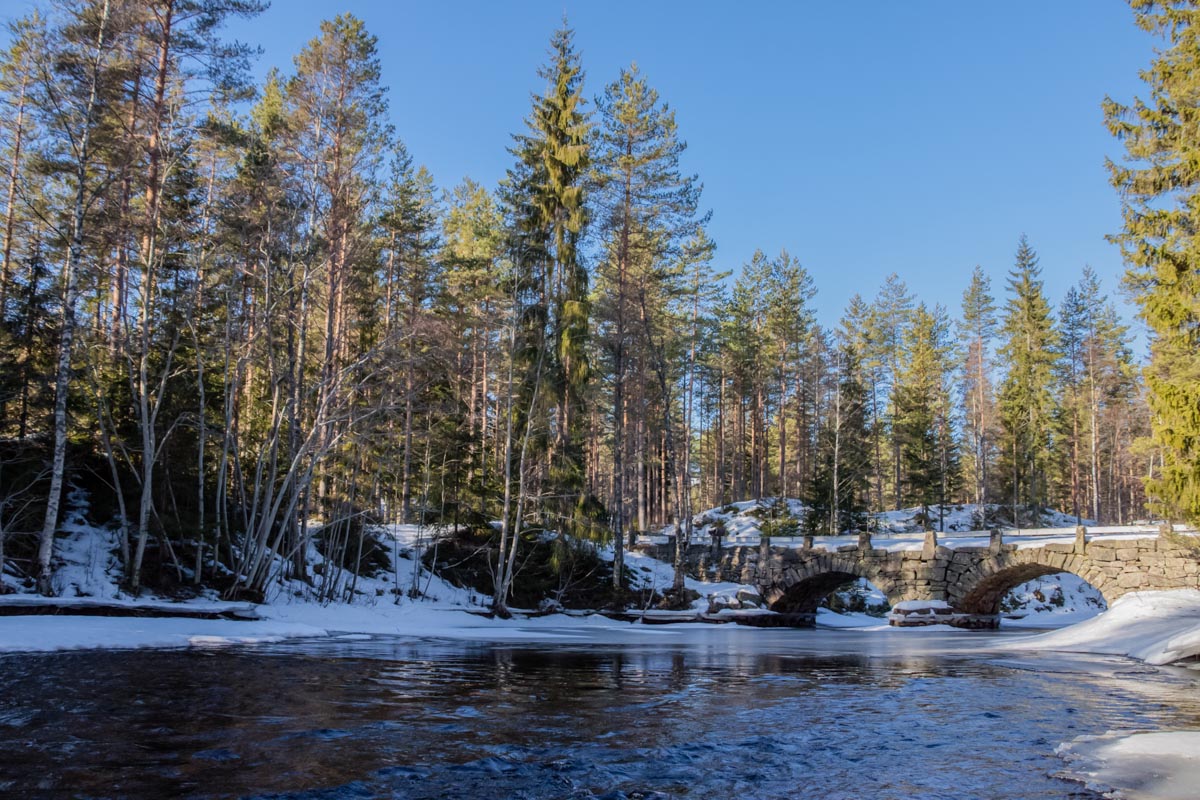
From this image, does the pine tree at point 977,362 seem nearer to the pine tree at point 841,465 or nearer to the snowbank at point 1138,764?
the pine tree at point 841,465

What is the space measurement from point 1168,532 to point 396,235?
94.6ft

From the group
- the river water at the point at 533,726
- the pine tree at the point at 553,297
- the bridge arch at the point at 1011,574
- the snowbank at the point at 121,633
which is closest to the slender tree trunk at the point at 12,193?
the snowbank at the point at 121,633

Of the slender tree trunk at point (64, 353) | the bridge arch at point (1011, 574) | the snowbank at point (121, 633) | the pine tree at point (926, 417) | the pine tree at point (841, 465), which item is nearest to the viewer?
the snowbank at point (121, 633)

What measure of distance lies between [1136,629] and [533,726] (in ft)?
Result: 55.0

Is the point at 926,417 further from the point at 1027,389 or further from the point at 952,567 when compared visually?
the point at 952,567

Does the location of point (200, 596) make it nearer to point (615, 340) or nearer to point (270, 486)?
point (270, 486)

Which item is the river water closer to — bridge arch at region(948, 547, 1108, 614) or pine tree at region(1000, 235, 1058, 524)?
bridge arch at region(948, 547, 1108, 614)

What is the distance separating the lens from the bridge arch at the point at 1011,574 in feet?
75.0

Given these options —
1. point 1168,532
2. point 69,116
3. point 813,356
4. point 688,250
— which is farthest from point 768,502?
point 69,116

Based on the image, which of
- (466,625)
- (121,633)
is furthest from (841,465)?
(121,633)

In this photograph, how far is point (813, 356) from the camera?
48656 millimetres

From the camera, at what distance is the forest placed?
49.4ft

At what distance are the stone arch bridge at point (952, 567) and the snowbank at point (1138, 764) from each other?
17602mm

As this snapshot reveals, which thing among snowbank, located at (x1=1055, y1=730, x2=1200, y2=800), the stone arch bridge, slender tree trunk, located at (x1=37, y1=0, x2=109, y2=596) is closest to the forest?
slender tree trunk, located at (x1=37, y1=0, x2=109, y2=596)
